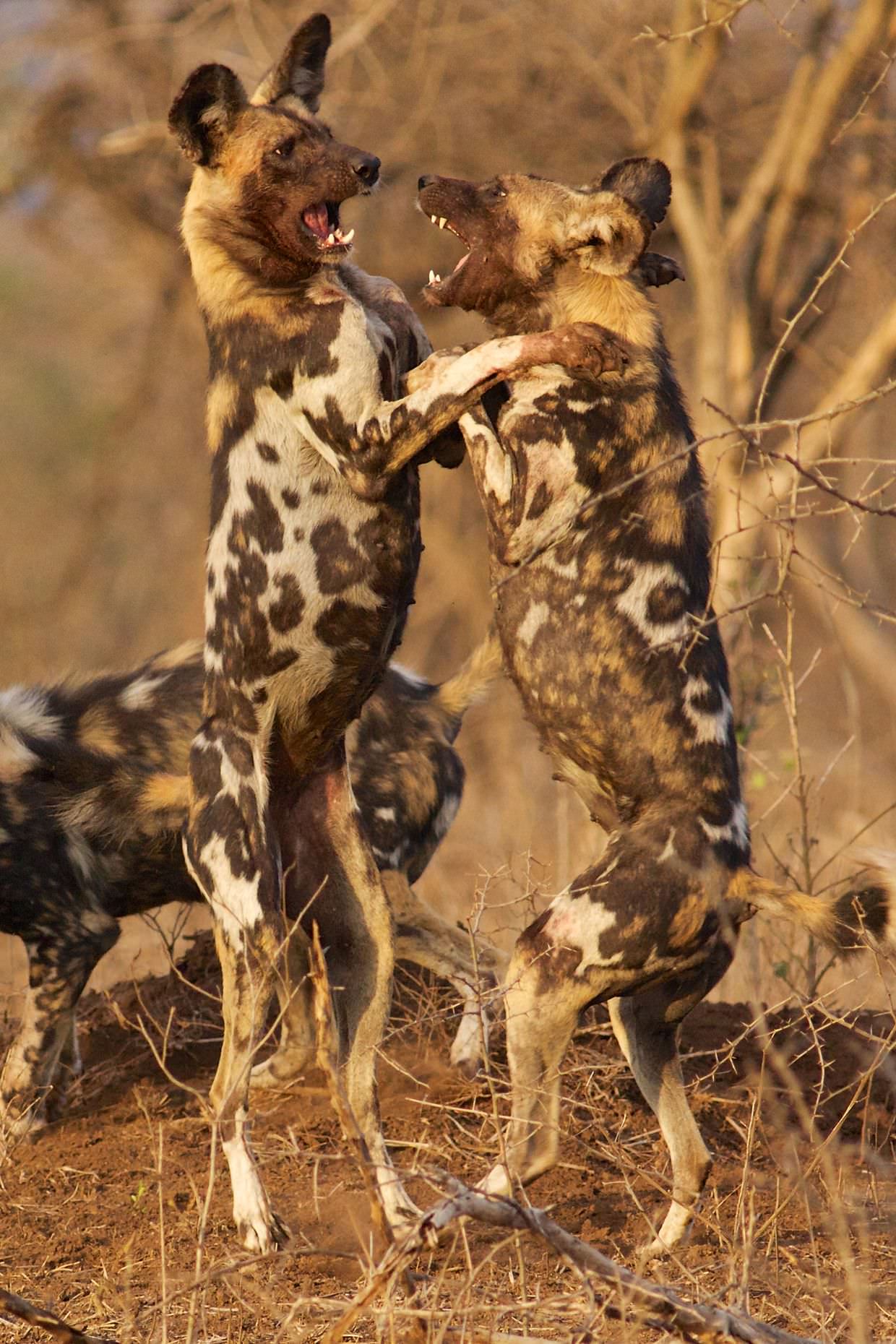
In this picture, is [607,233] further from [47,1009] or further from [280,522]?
[47,1009]

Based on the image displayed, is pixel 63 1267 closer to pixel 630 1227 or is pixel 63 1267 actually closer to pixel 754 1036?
pixel 630 1227

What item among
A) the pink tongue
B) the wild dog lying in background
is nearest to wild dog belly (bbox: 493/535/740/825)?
the pink tongue

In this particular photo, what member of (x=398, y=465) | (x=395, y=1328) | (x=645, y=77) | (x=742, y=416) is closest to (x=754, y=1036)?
(x=398, y=465)

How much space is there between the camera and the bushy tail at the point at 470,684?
5.40 metres

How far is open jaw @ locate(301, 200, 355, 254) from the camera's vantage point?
4.20m

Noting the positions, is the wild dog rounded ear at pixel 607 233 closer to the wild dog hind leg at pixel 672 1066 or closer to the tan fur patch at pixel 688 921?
the tan fur patch at pixel 688 921

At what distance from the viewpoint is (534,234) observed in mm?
4227

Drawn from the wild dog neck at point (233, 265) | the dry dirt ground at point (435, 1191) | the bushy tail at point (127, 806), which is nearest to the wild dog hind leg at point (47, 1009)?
the dry dirt ground at point (435, 1191)

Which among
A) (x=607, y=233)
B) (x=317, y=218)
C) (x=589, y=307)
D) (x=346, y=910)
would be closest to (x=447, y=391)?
(x=589, y=307)

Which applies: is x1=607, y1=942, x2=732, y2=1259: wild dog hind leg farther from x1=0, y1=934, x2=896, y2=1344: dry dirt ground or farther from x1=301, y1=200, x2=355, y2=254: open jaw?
x1=301, y1=200, x2=355, y2=254: open jaw

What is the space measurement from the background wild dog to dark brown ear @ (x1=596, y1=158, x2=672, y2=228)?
6 centimetres

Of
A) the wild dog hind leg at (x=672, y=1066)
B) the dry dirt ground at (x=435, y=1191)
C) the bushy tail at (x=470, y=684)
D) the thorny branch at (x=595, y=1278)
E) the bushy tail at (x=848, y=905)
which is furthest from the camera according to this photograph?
the bushy tail at (x=470, y=684)

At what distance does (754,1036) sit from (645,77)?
573cm

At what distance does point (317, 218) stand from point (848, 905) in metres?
2.20
